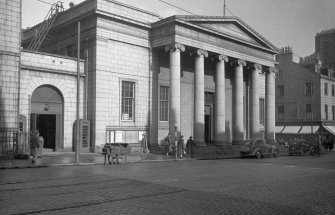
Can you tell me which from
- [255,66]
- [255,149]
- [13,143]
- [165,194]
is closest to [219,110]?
[255,149]

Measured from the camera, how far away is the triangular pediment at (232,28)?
32338 millimetres

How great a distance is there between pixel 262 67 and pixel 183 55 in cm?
1101

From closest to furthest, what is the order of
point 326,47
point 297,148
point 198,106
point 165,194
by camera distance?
point 165,194
point 198,106
point 297,148
point 326,47

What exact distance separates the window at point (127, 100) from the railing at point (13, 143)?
→ 32.4 feet

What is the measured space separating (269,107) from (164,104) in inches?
566

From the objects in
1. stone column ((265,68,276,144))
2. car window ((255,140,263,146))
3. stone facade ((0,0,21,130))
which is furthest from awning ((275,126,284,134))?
stone facade ((0,0,21,130))

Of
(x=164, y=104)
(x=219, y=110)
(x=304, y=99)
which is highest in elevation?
(x=304, y=99)

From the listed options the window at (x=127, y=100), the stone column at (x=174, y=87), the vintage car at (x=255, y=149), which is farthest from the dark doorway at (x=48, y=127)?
the vintage car at (x=255, y=149)

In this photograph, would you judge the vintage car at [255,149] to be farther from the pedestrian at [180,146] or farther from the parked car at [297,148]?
the pedestrian at [180,146]

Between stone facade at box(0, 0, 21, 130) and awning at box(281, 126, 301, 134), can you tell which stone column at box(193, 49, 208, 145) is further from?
awning at box(281, 126, 301, 134)

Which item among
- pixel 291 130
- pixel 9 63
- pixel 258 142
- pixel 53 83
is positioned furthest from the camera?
pixel 291 130

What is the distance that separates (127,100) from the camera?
3031cm

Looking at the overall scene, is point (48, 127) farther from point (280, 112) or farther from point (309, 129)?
point (280, 112)

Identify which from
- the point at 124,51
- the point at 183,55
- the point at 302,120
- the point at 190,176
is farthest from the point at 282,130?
the point at 190,176
